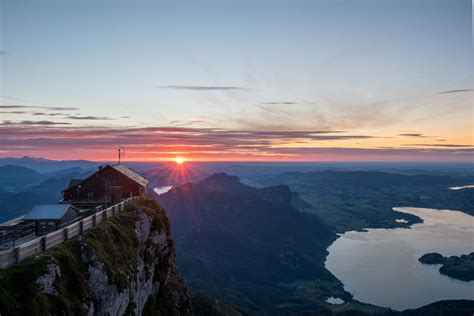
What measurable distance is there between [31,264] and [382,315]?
20419 centimetres

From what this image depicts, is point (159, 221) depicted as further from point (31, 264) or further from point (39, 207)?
point (31, 264)

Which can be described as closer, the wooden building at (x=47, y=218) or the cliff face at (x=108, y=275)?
the cliff face at (x=108, y=275)

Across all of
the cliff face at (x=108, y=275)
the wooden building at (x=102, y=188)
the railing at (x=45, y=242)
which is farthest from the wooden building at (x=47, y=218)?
the wooden building at (x=102, y=188)

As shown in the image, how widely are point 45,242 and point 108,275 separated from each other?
6.77 m

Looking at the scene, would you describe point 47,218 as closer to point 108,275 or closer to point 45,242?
point 108,275

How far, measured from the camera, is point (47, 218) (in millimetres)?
37438

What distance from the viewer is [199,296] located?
16250 cm

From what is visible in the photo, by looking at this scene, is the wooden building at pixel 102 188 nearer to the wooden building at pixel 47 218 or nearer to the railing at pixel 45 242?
the railing at pixel 45 242

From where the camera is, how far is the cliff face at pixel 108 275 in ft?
75.4

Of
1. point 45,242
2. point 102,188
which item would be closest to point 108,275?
point 45,242

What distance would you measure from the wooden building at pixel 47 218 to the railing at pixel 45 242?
3068 millimetres

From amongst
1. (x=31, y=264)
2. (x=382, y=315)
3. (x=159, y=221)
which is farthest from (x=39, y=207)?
(x=382, y=315)

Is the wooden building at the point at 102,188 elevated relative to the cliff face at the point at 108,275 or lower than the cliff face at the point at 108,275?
elevated

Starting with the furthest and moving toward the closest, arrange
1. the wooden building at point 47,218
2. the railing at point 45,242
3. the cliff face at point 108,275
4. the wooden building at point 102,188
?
the wooden building at point 102,188
the wooden building at point 47,218
the railing at point 45,242
the cliff face at point 108,275
